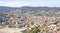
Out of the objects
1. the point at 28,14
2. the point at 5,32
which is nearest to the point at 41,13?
the point at 28,14

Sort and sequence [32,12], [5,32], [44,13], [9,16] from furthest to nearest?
[44,13]
[32,12]
[9,16]
[5,32]

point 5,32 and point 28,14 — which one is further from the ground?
point 5,32

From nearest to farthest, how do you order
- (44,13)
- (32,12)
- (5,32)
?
(5,32), (32,12), (44,13)

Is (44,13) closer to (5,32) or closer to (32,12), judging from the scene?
(32,12)

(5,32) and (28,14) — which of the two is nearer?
(5,32)

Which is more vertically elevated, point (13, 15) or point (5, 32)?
point (5, 32)

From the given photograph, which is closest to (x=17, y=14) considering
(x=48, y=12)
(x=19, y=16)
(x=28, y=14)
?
(x=19, y=16)

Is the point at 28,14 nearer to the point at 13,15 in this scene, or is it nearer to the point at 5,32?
the point at 13,15

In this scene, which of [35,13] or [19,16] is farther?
[35,13]

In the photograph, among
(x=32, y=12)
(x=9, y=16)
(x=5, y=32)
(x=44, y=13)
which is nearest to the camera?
(x=5, y=32)
